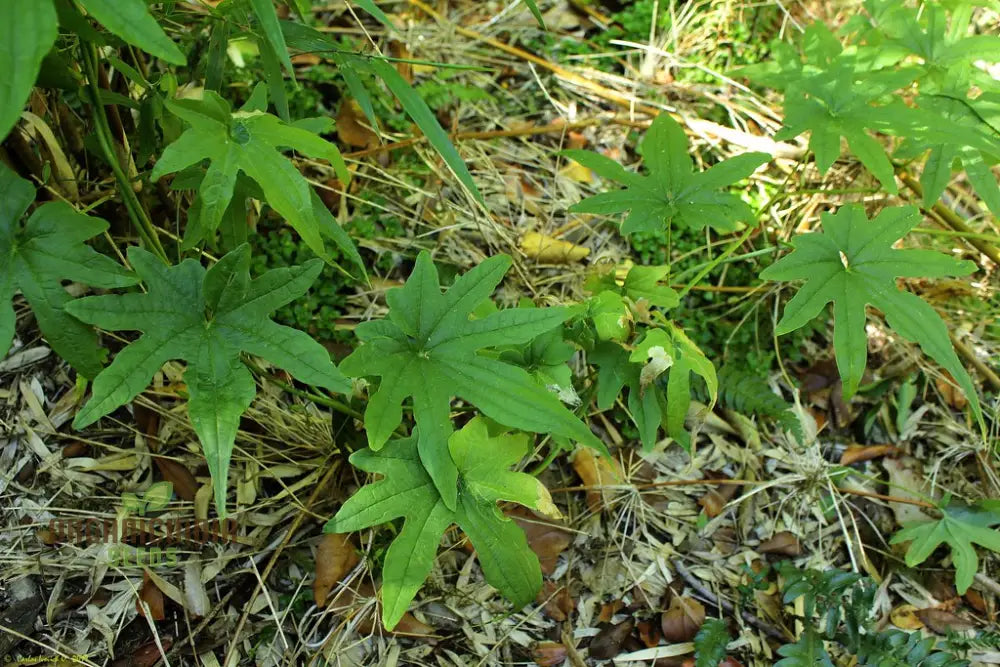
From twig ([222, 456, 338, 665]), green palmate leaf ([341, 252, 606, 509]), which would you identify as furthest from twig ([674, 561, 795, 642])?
twig ([222, 456, 338, 665])

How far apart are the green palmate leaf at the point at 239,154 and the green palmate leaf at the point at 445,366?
22 cm

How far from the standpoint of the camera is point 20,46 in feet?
3.23

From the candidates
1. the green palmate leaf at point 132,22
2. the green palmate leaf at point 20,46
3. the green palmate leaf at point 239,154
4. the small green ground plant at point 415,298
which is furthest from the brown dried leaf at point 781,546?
the green palmate leaf at point 20,46

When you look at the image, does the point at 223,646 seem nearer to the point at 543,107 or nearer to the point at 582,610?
the point at 582,610

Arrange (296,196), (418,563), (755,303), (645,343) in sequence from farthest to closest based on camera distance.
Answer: (755,303)
(645,343)
(418,563)
(296,196)

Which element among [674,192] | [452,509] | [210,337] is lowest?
[452,509]

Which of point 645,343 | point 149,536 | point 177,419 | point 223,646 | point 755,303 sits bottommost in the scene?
point 223,646

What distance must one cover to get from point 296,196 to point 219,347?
0.31 m

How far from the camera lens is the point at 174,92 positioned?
1731 millimetres

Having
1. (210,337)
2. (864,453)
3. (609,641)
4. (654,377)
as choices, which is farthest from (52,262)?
(864,453)

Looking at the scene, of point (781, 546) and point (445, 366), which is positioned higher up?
point (445, 366)

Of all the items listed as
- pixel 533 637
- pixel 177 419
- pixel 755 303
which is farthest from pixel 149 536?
pixel 755 303

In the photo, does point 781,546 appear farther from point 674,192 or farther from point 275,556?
point 275,556

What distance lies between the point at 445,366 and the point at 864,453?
155 cm
